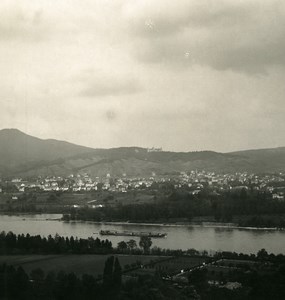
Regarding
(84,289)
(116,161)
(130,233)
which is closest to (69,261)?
(84,289)

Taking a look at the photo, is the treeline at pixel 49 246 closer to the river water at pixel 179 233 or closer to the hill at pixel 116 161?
the river water at pixel 179 233

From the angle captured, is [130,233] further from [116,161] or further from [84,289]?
[116,161]

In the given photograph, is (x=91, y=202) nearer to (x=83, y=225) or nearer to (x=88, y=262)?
(x=83, y=225)

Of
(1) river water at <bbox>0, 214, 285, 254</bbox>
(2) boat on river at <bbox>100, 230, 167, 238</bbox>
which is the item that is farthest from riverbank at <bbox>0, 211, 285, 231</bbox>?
(2) boat on river at <bbox>100, 230, 167, 238</bbox>

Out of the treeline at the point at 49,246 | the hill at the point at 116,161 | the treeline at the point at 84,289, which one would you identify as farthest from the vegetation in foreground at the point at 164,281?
the hill at the point at 116,161

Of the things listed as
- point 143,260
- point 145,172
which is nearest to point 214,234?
point 143,260

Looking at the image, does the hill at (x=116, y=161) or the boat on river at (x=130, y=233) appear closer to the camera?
the boat on river at (x=130, y=233)
